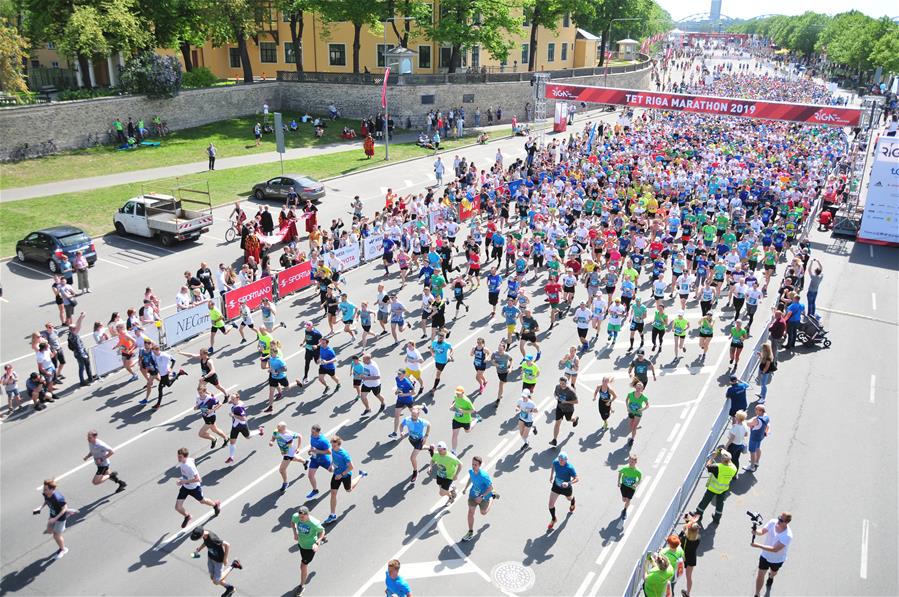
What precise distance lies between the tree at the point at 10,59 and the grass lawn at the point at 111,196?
1000cm

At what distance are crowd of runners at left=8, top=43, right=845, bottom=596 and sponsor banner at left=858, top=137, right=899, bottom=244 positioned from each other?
2397mm

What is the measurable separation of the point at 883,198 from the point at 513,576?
25.4 metres

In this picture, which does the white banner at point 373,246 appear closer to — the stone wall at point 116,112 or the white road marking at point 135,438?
the white road marking at point 135,438

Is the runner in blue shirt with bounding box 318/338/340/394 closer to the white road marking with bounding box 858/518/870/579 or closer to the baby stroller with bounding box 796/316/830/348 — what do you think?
the white road marking with bounding box 858/518/870/579

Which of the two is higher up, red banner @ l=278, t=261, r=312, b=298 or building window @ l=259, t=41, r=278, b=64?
building window @ l=259, t=41, r=278, b=64

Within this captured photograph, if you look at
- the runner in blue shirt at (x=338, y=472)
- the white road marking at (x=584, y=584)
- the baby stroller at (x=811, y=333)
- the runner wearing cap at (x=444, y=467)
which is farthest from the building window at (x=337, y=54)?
the white road marking at (x=584, y=584)

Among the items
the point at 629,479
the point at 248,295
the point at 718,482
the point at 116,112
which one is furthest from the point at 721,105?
the point at 116,112

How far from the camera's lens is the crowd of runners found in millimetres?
11656

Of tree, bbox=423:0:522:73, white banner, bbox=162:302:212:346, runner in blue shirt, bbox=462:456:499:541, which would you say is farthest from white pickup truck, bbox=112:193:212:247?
tree, bbox=423:0:522:73

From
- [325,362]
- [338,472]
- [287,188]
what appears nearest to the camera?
[338,472]

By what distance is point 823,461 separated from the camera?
1294cm

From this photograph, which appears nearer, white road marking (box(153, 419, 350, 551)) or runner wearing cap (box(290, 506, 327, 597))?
runner wearing cap (box(290, 506, 327, 597))

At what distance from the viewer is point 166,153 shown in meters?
39.0

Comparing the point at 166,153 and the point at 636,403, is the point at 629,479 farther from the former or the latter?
the point at 166,153
